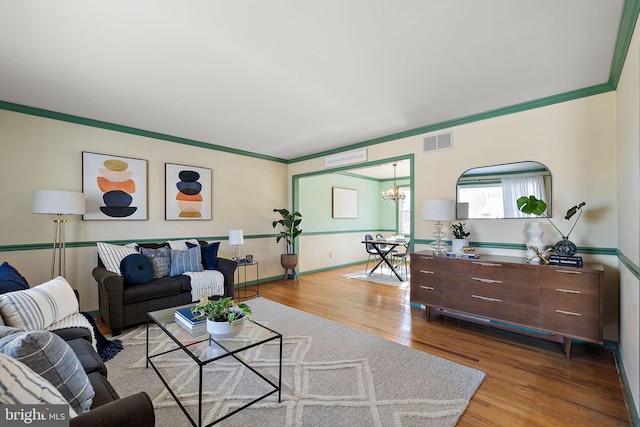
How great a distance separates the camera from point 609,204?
8.77 ft

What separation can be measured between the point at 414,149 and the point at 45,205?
4.38 m

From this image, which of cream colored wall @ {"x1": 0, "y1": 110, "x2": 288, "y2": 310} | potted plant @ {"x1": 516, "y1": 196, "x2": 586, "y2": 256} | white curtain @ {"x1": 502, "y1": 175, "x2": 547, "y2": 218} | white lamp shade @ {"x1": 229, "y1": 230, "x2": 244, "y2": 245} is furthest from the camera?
white lamp shade @ {"x1": 229, "y1": 230, "x2": 244, "y2": 245}

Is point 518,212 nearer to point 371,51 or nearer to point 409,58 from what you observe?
point 409,58

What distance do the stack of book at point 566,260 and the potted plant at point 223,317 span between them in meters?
2.77

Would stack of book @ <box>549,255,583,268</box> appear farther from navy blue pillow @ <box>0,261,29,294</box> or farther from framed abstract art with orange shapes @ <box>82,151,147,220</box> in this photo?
framed abstract art with orange shapes @ <box>82,151,147,220</box>

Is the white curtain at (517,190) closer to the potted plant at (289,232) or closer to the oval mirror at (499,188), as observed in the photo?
the oval mirror at (499,188)

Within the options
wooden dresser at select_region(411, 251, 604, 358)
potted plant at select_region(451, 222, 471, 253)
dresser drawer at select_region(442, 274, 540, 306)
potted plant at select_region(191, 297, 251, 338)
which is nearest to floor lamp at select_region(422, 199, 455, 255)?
potted plant at select_region(451, 222, 471, 253)

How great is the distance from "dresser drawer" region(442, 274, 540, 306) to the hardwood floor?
0.46m

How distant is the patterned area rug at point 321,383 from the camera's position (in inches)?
70.5

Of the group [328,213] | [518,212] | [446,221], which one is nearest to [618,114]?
[518,212]

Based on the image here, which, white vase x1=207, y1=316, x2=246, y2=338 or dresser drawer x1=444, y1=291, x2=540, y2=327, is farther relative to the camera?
dresser drawer x1=444, y1=291, x2=540, y2=327

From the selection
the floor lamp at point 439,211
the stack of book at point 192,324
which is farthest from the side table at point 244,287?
the floor lamp at point 439,211

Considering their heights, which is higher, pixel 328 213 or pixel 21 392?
pixel 328 213

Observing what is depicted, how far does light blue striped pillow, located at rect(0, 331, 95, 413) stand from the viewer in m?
1.03
